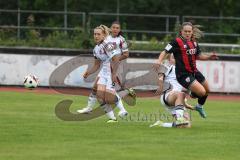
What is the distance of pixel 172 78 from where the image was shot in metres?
14.3

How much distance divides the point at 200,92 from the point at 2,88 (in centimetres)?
1376

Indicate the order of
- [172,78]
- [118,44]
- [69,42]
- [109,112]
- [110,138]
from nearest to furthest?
[110,138], [172,78], [109,112], [118,44], [69,42]

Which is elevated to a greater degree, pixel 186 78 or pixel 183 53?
pixel 183 53

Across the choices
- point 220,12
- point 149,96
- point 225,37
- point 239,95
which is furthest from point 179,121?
point 220,12

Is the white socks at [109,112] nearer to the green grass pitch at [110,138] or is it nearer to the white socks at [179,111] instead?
the green grass pitch at [110,138]

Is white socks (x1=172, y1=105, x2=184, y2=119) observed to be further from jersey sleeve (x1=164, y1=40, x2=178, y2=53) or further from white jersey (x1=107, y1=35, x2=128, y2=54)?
white jersey (x1=107, y1=35, x2=128, y2=54)

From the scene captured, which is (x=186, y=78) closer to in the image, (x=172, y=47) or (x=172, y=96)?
(x=172, y=96)

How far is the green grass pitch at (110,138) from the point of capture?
9.88 meters

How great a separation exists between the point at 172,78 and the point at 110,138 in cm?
313

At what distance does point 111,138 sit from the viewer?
11609 millimetres

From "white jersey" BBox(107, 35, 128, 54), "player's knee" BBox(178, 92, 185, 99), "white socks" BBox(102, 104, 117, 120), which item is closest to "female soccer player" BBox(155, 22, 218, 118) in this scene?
"player's knee" BBox(178, 92, 185, 99)

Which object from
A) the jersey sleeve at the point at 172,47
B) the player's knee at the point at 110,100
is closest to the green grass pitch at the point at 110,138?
the player's knee at the point at 110,100

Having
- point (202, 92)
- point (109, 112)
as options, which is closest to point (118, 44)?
point (109, 112)

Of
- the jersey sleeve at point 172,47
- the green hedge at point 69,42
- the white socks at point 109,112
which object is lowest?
the white socks at point 109,112
